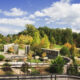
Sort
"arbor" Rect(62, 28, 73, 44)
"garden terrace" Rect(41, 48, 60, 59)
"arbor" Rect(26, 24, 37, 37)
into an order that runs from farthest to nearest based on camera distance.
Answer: "arbor" Rect(62, 28, 73, 44), "arbor" Rect(26, 24, 37, 37), "garden terrace" Rect(41, 48, 60, 59)

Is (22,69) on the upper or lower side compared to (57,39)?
lower

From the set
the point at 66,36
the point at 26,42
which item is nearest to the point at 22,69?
the point at 26,42

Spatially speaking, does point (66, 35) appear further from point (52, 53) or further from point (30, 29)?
point (52, 53)

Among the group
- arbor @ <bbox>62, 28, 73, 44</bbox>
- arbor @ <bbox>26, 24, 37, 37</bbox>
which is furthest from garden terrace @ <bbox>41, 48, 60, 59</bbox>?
arbor @ <bbox>62, 28, 73, 44</bbox>

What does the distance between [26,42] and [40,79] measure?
27.1m

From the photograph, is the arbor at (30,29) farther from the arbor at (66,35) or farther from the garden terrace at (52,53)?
the garden terrace at (52,53)

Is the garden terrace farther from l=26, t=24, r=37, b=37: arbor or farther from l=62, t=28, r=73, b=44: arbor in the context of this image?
l=62, t=28, r=73, b=44: arbor

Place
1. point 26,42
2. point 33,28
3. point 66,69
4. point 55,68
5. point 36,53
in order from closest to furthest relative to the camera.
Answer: point 55,68 < point 66,69 < point 36,53 < point 26,42 < point 33,28

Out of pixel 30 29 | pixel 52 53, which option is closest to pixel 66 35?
pixel 30 29

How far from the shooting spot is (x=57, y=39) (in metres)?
50.9

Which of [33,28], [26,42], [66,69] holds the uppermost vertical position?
[33,28]

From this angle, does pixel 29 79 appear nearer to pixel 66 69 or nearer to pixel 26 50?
pixel 66 69

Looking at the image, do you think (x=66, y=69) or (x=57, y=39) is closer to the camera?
(x=66, y=69)

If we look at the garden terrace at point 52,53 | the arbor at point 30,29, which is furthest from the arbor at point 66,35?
the garden terrace at point 52,53
